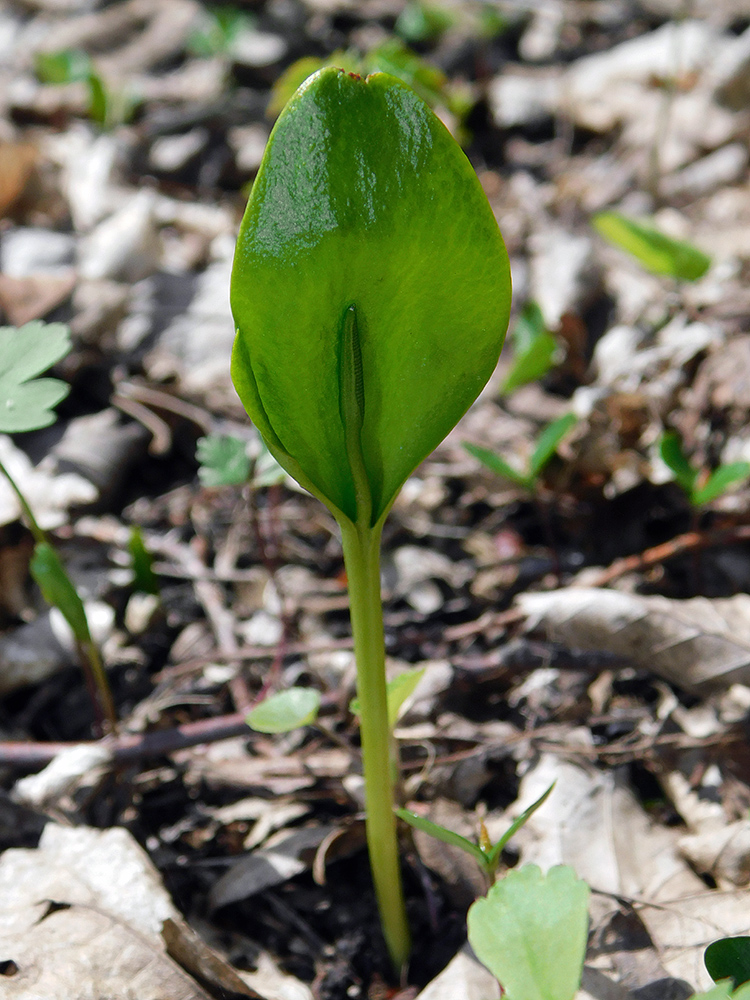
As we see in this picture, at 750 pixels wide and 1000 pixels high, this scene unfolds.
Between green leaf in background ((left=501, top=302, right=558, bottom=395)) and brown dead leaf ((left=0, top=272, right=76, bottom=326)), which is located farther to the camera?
brown dead leaf ((left=0, top=272, right=76, bottom=326))

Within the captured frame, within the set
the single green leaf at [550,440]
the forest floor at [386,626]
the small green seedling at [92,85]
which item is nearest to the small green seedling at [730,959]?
the forest floor at [386,626]

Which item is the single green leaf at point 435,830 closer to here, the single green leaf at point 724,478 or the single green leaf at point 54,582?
the single green leaf at point 54,582

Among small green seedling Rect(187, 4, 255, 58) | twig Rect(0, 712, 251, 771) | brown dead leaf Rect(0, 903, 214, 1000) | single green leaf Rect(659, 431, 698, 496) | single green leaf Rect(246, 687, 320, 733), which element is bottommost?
brown dead leaf Rect(0, 903, 214, 1000)

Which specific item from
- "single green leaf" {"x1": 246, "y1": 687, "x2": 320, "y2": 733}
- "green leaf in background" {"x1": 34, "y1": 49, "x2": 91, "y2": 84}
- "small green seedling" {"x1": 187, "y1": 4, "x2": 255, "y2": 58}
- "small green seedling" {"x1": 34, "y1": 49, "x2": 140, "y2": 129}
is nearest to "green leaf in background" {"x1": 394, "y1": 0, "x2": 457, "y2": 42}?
"small green seedling" {"x1": 187, "y1": 4, "x2": 255, "y2": 58}

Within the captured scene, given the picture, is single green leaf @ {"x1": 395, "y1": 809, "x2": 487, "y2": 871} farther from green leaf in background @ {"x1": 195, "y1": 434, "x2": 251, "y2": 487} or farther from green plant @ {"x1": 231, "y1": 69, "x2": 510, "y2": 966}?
green leaf in background @ {"x1": 195, "y1": 434, "x2": 251, "y2": 487}

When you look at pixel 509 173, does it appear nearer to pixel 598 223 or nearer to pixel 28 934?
pixel 598 223

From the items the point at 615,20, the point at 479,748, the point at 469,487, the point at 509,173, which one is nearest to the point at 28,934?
the point at 479,748
